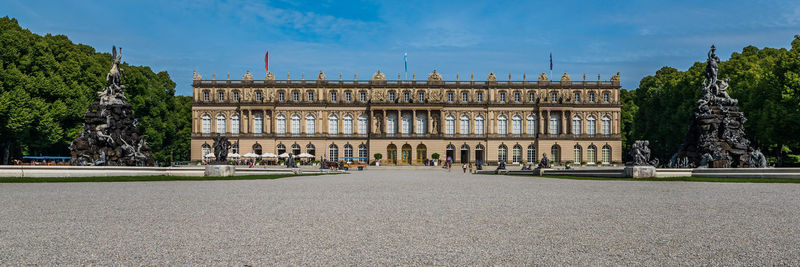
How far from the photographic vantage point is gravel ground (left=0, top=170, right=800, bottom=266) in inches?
274

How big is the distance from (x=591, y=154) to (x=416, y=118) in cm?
2649

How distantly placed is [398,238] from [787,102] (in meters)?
36.5

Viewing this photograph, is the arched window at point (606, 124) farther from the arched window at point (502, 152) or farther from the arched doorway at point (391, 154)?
the arched doorway at point (391, 154)

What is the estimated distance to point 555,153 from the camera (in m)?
81.8

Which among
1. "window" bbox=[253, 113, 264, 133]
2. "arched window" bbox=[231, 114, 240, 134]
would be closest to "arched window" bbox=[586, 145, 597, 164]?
"window" bbox=[253, 113, 264, 133]

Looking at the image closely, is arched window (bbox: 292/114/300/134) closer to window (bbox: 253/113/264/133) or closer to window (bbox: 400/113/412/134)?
window (bbox: 253/113/264/133)

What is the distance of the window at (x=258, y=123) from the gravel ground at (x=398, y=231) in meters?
67.5

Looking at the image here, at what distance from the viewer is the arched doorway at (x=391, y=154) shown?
266 feet

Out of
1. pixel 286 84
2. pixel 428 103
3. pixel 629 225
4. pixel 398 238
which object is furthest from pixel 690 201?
pixel 286 84

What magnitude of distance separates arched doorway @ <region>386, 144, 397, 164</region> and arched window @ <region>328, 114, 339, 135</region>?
26.8ft

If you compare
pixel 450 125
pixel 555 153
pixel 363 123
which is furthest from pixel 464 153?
pixel 363 123

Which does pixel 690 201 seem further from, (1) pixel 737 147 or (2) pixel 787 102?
(2) pixel 787 102

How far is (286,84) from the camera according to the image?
81375 mm

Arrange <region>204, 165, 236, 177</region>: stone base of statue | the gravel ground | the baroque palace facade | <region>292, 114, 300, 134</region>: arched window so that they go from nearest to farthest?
the gravel ground, <region>204, 165, 236, 177</region>: stone base of statue, the baroque palace facade, <region>292, 114, 300, 134</region>: arched window
